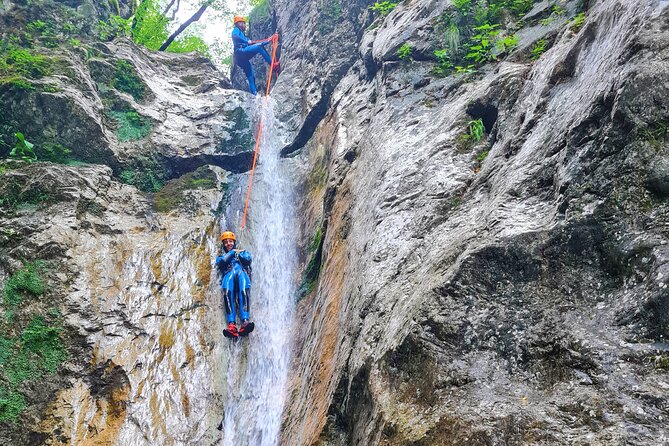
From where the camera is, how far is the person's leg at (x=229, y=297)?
849 centimetres

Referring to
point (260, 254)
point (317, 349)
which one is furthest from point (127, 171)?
point (317, 349)

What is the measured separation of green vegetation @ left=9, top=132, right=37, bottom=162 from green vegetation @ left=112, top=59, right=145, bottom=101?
3.13 meters

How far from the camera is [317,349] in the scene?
6727 mm

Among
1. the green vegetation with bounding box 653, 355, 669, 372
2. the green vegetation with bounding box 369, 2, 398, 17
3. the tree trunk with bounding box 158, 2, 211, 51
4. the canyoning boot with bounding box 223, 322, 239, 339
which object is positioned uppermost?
the tree trunk with bounding box 158, 2, 211, 51

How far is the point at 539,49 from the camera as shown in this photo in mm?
6789

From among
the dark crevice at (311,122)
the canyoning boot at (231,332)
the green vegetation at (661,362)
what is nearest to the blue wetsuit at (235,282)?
the canyoning boot at (231,332)

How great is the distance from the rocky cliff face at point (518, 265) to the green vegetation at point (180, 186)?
4497 millimetres

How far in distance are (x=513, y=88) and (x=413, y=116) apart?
1676mm

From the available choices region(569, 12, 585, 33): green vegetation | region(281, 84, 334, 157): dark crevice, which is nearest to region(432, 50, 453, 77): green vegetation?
region(569, 12, 585, 33): green vegetation

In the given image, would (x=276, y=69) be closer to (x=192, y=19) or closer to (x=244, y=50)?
(x=244, y=50)

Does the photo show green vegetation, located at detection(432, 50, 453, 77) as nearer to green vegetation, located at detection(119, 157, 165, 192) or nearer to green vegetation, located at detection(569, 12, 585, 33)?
green vegetation, located at detection(569, 12, 585, 33)

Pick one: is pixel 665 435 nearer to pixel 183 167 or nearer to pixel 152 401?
pixel 152 401

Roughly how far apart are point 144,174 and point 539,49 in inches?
311

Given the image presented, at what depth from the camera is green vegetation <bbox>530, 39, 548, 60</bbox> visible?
22.2ft
